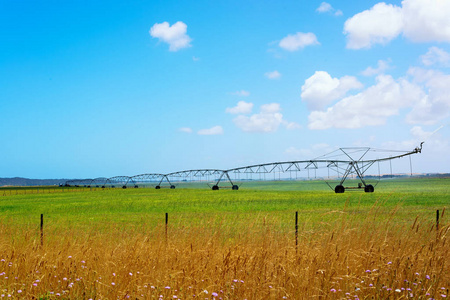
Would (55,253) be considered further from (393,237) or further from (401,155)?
(401,155)

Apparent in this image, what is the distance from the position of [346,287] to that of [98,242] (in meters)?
6.76

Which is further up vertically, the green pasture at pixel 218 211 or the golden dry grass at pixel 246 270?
the golden dry grass at pixel 246 270

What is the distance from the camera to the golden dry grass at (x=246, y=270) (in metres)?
6.86

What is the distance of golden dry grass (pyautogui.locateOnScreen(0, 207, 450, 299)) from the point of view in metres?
6.86

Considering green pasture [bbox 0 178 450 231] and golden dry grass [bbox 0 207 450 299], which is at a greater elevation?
golden dry grass [bbox 0 207 450 299]

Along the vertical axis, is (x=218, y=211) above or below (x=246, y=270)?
below

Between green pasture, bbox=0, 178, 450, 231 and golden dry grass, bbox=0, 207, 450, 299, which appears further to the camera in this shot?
green pasture, bbox=0, 178, 450, 231

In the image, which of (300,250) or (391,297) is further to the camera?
(300,250)

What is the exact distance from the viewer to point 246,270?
7.62 metres

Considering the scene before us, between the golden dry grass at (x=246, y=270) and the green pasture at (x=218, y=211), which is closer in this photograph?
the golden dry grass at (x=246, y=270)

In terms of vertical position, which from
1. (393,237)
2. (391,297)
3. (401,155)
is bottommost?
(391,297)

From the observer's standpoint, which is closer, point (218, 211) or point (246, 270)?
point (246, 270)

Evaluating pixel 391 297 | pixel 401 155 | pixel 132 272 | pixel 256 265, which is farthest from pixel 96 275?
pixel 401 155

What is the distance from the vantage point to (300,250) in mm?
Result: 8789
